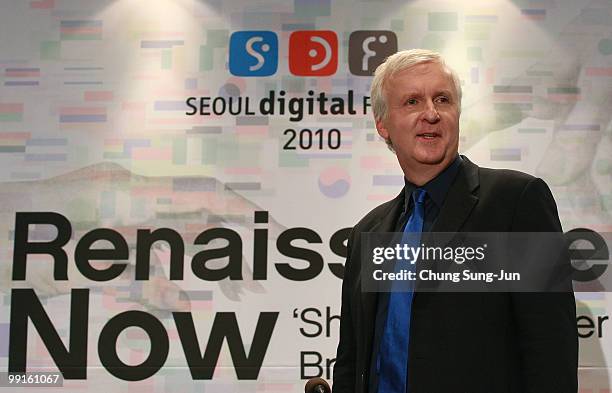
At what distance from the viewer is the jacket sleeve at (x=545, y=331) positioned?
152cm

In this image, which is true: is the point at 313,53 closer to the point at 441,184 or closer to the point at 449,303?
the point at 441,184

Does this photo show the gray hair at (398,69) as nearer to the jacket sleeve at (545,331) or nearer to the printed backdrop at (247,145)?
the jacket sleeve at (545,331)

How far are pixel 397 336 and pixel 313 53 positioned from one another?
178 centimetres

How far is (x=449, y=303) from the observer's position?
5.32 ft

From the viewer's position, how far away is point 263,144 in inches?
124

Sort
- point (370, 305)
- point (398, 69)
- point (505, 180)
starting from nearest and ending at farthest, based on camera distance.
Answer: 1. point (505, 180)
2. point (370, 305)
3. point (398, 69)

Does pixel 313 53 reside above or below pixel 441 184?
above

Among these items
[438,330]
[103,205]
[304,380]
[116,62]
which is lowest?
[304,380]

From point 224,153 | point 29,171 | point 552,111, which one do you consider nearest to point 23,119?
point 29,171

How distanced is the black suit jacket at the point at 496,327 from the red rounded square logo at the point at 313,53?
5.22 ft

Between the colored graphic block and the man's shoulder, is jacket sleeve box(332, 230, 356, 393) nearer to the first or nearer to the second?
the man's shoulder

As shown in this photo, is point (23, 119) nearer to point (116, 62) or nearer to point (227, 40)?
point (116, 62)

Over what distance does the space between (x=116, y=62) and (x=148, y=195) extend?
0.61 metres

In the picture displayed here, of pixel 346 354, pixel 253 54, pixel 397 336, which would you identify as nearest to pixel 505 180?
pixel 397 336
